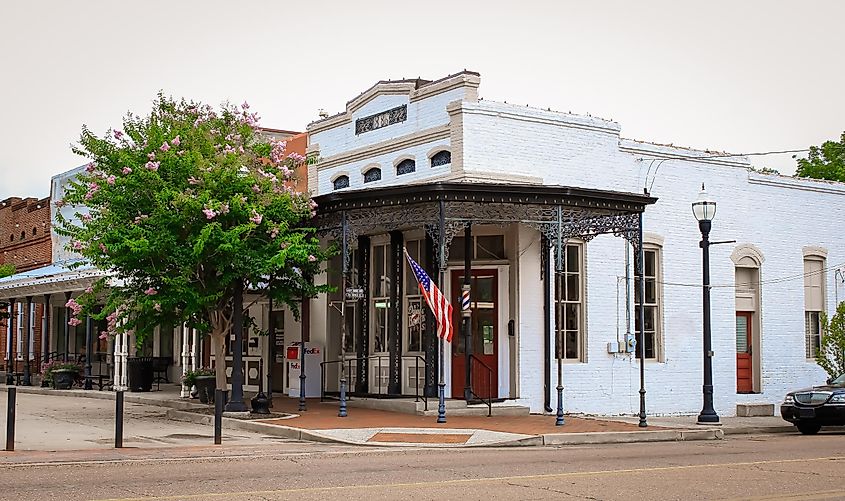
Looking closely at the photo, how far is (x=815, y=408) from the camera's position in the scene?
21.3m

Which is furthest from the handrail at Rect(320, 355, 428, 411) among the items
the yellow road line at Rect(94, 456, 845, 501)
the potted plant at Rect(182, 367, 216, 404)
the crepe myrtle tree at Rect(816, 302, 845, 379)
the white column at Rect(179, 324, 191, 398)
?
the crepe myrtle tree at Rect(816, 302, 845, 379)

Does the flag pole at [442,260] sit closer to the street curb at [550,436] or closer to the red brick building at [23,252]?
the street curb at [550,436]

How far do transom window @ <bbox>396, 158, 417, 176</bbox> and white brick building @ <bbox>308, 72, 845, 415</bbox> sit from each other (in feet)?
0.21

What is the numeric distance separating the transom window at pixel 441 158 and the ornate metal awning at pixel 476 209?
191 centimetres

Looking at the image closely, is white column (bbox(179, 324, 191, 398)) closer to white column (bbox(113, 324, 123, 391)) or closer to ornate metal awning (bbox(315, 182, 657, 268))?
white column (bbox(113, 324, 123, 391))

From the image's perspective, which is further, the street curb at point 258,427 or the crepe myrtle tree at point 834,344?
the crepe myrtle tree at point 834,344

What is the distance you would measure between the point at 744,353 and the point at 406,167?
9931mm

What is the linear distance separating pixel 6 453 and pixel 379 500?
6.62 meters

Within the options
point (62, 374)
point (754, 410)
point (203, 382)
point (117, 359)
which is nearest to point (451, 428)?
point (203, 382)

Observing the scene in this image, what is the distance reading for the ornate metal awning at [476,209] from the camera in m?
20.5

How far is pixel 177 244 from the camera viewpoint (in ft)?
67.4

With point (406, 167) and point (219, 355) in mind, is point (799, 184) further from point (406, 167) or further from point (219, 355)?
point (219, 355)

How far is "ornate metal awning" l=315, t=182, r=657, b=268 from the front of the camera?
67.3 ft

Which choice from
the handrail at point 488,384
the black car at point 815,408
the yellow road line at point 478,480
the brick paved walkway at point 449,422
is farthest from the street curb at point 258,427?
the black car at point 815,408
